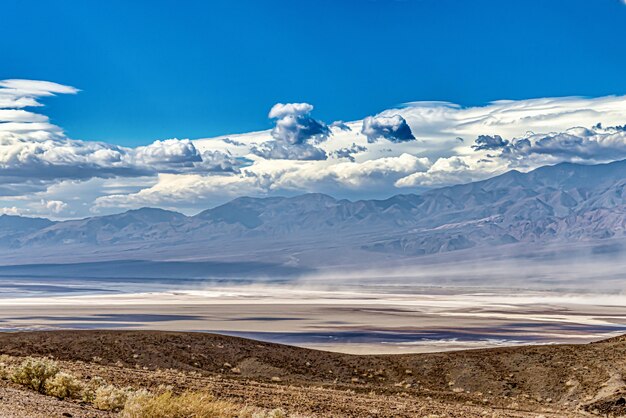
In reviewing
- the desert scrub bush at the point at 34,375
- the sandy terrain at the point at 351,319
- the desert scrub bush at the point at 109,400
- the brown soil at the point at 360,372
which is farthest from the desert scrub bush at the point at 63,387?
the sandy terrain at the point at 351,319

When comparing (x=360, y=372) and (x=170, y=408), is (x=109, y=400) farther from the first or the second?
(x=360, y=372)

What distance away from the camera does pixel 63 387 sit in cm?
2186

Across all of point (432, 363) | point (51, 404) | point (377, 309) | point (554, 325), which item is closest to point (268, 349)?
point (432, 363)

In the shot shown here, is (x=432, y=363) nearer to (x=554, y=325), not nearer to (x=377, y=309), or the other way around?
(x=554, y=325)

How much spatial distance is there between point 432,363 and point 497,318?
78.2 metres

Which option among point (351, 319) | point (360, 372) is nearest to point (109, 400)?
point (360, 372)

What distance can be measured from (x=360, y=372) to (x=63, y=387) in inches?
885

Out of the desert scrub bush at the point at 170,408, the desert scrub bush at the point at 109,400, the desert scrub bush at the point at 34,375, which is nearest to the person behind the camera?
the desert scrub bush at the point at 170,408

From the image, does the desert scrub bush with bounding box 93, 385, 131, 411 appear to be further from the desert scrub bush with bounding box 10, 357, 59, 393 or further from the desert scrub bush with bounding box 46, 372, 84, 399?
the desert scrub bush with bounding box 10, 357, 59, 393

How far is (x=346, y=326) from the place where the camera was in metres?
100

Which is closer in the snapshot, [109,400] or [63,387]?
[109,400]

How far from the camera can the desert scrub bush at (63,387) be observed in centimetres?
2186

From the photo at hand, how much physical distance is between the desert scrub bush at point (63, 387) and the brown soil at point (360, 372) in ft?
16.0

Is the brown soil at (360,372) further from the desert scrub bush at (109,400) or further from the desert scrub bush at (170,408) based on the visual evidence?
the desert scrub bush at (170,408)
